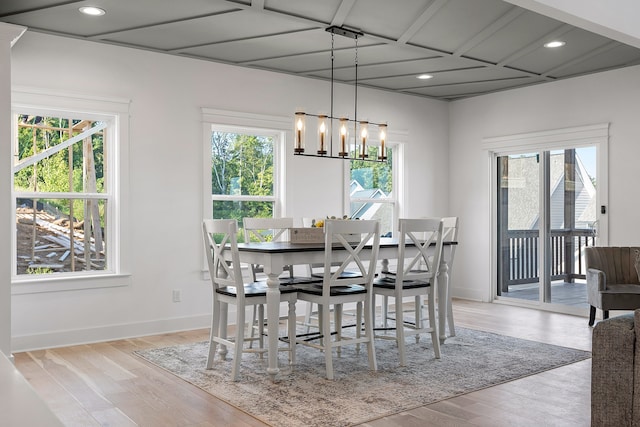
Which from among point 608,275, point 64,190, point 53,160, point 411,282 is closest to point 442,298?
point 411,282

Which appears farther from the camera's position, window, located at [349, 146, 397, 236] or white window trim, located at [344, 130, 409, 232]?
white window trim, located at [344, 130, 409, 232]

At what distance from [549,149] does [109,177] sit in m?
4.67

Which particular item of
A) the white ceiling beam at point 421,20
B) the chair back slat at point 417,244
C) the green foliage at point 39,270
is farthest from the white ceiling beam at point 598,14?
the green foliage at point 39,270

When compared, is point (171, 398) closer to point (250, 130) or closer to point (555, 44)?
point (250, 130)

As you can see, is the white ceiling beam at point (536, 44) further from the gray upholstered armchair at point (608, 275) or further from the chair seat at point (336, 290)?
the chair seat at point (336, 290)

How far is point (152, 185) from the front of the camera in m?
5.37

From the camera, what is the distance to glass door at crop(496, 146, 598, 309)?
6.34m

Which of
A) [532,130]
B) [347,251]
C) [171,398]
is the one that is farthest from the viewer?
[532,130]

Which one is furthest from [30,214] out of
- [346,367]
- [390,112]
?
[390,112]

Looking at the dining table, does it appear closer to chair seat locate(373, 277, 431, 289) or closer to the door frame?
chair seat locate(373, 277, 431, 289)

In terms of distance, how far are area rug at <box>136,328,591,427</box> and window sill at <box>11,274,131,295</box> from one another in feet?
2.76

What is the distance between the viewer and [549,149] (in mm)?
6621

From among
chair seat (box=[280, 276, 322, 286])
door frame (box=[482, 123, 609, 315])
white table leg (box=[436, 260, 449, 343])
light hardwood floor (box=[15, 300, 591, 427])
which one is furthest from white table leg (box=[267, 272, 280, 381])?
door frame (box=[482, 123, 609, 315])

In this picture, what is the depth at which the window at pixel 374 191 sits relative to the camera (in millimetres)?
6906
